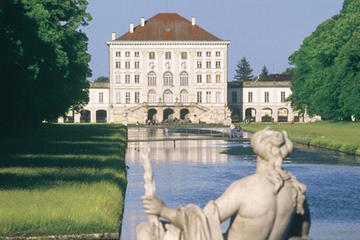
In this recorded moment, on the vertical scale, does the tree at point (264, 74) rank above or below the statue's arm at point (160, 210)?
above

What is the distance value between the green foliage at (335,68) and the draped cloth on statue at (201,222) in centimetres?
4588

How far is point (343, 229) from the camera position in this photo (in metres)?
12.7

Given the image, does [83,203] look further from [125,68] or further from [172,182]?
[125,68]

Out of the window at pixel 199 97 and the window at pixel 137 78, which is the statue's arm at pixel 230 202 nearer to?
the window at pixel 199 97

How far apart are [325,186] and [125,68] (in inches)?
3486

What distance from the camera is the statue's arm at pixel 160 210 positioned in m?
4.86

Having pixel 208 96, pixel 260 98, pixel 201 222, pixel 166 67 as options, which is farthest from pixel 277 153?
pixel 260 98

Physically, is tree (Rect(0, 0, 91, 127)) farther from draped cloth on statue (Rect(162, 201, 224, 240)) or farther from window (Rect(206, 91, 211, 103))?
window (Rect(206, 91, 211, 103))

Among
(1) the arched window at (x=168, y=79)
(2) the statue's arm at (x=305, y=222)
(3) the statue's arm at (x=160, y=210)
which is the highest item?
(1) the arched window at (x=168, y=79)

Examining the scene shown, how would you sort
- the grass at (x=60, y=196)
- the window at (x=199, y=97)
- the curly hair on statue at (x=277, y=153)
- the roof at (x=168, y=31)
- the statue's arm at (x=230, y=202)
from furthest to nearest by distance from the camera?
the roof at (x=168, y=31) → the window at (x=199, y=97) → the grass at (x=60, y=196) → the curly hair on statue at (x=277, y=153) → the statue's arm at (x=230, y=202)

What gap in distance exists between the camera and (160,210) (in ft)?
16.0

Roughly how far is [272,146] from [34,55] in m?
30.8

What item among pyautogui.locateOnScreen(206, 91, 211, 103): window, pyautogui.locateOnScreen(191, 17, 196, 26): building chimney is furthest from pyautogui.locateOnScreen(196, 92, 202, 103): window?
pyautogui.locateOnScreen(191, 17, 196, 26): building chimney

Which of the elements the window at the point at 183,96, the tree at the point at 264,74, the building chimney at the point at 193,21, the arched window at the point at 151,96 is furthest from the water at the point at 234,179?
the tree at the point at 264,74
